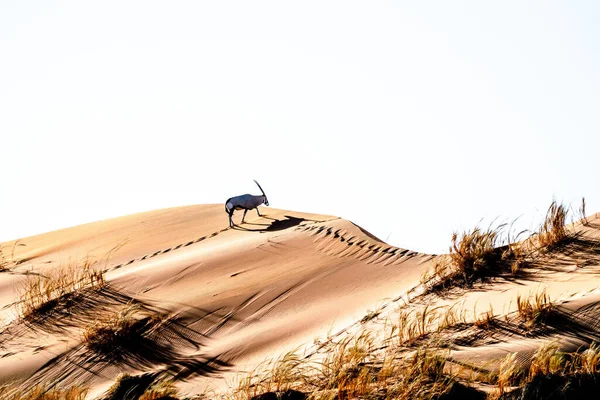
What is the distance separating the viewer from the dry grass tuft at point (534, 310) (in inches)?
291

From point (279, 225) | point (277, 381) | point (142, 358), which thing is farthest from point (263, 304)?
point (279, 225)

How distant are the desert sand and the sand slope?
0.02 m

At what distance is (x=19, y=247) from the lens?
51.7ft

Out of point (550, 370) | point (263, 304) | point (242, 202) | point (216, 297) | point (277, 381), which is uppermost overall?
point (242, 202)

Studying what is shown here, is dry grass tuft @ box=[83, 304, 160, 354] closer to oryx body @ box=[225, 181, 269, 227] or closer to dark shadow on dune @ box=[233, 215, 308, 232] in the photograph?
dark shadow on dune @ box=[233, 215, 308, 232]

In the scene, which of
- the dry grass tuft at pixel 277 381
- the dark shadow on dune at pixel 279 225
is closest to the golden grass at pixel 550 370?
the dry grass tuft at pixel 277 381

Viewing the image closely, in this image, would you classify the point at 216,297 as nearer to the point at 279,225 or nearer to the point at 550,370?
the point at 279,225

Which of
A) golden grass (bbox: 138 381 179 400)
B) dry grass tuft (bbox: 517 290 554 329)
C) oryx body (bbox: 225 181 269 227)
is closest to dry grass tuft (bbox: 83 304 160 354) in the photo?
golden grass (bbox: 138 381 179 400)

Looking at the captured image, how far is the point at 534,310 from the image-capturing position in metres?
7.45

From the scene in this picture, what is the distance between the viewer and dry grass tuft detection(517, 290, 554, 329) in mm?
7395

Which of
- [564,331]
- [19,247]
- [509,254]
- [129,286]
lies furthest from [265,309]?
[19,247]

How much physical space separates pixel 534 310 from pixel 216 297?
3.77 meters

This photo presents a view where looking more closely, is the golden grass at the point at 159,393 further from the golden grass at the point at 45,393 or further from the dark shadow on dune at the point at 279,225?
the dark shadow on dune at the point at 279,225

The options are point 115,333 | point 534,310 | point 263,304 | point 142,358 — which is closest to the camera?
point 534,310
